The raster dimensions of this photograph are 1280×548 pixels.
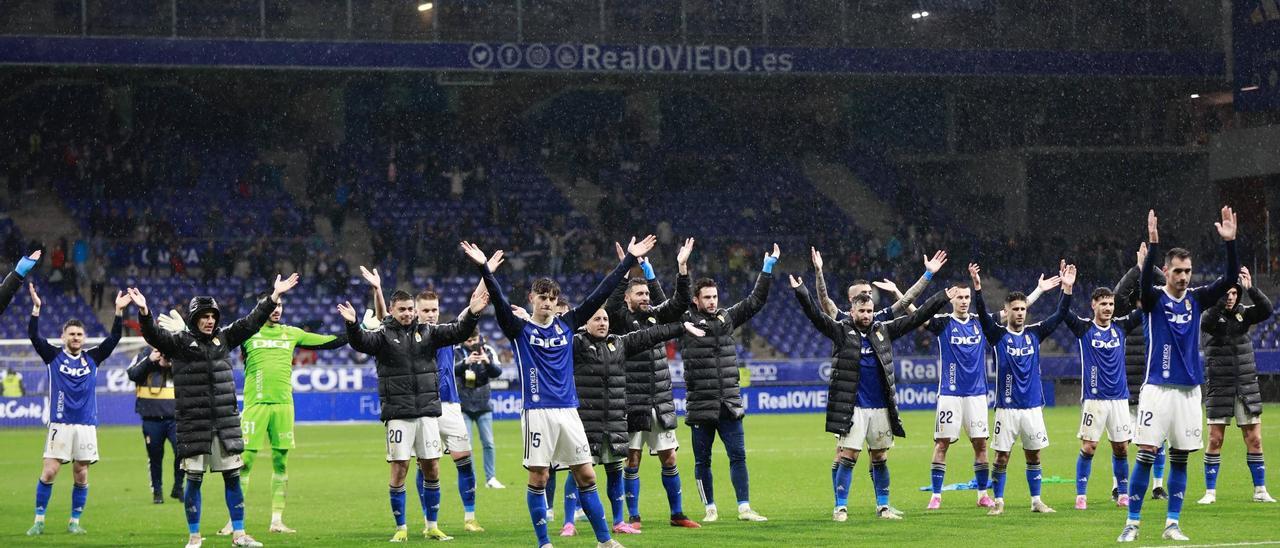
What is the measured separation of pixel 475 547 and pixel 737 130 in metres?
38.0

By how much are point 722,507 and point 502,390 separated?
64.7 feet

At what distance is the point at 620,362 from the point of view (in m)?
12.9

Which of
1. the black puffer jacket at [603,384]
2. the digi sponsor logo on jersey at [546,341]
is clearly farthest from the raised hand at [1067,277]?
the digi sponsor logo on jersey at [546,341]

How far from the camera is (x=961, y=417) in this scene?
51.2 feet

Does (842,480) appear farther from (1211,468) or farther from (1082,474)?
(1211,468)

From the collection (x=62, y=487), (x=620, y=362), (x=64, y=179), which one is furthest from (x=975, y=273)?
(x=64, y=179)

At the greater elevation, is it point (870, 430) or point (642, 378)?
point (642, 378)

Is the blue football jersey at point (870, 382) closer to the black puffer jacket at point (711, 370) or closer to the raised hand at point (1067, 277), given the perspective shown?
the black puffer jacket at point (711, 370)

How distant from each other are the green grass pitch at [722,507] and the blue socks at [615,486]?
1.05 feet

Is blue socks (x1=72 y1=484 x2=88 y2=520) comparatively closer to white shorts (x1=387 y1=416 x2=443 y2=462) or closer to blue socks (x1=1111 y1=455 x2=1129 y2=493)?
white shorts (x1=387 y1=416 x2=443 y2=462)

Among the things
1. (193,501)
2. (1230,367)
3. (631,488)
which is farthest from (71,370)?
(1230,367)

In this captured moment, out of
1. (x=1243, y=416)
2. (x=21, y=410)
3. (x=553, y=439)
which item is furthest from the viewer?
(x=21, y=410)

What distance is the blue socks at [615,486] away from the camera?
44.2 feet

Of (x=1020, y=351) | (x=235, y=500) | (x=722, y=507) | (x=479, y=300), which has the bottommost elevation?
(x=722, y=507)
